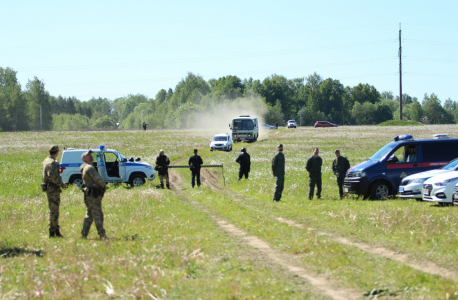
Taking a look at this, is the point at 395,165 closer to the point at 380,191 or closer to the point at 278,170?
the point at 380,191

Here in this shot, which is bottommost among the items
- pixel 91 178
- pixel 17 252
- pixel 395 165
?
pixel 17 252

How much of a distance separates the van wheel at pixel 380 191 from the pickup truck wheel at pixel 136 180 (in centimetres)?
1130

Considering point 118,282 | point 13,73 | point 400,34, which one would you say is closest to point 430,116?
point 400,34

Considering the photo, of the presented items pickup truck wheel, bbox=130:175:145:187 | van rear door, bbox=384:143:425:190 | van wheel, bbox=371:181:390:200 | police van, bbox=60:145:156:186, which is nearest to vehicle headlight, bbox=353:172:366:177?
van wheel, bbox=371:181:390:200

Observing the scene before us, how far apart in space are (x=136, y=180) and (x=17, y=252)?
47.3ft

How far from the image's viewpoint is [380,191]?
18.7 metres

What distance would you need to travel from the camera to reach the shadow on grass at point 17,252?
10.5 meters

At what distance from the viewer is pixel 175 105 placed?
186500mm

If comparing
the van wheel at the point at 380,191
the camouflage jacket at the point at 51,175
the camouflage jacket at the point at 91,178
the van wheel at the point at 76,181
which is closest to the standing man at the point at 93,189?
the camouflage jacket at the point at 91,178

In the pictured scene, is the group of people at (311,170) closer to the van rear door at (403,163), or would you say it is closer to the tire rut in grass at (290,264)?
the van rear door at (403,163)

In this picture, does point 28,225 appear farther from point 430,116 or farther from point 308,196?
point 430,116

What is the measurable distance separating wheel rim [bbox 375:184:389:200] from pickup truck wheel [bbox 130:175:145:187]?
11373 mm

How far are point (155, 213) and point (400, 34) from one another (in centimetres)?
7578

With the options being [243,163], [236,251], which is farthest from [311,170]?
[236,251]
